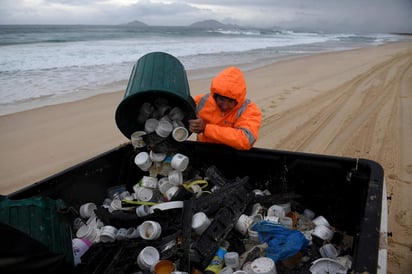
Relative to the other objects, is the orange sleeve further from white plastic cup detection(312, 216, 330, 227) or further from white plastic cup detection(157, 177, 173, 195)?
white plastic cup detection(312, 216, 330, 227)

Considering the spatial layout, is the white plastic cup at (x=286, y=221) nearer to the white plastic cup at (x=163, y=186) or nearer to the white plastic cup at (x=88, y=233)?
the white plastic cup at (x=163, y=186)

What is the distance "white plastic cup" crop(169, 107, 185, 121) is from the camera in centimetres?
298

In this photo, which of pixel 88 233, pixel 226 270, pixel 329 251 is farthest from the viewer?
pixel 88 233

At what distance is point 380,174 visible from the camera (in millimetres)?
2205

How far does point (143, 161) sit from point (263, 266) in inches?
52.5

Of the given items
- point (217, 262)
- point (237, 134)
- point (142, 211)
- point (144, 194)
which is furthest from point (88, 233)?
point (237, 134)

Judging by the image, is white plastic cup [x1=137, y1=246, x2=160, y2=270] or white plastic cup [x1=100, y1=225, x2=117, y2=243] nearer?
white plastic cup [x1=137, y1=246, x2=160, y2=270]

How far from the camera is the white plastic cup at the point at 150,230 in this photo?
232cm

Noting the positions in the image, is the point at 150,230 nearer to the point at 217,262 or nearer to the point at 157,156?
the point at 217,262

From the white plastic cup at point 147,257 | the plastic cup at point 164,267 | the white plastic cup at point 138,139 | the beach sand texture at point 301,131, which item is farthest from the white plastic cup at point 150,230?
Result: the beach sand texture at point 301,131

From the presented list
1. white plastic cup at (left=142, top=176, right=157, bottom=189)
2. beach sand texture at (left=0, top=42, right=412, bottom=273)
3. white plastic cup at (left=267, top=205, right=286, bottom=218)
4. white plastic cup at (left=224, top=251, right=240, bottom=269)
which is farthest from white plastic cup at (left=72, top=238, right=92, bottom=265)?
beach sand texture at (left=0, top=42, right=412, bottom=273)

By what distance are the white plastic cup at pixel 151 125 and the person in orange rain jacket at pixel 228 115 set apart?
1.05ft

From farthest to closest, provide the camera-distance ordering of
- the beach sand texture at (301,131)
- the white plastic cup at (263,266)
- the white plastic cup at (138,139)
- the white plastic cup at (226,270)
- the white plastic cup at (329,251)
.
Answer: the beach sand texture at (301,131) → the white plastic cup at (138,139) → the white plastic cup at (329,251) → the white plastic cup at (226,270) → the white plastic cup at (263,266)

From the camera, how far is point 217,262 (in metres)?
2.16
